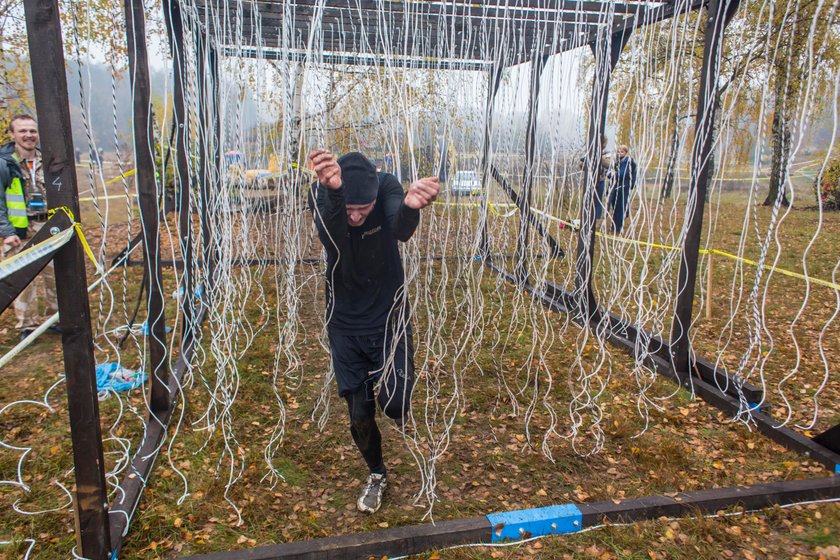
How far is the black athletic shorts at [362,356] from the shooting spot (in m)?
2.28

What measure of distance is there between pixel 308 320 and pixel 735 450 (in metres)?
3.54

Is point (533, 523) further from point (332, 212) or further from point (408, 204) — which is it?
point (332, 212)

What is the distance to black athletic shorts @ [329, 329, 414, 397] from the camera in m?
2.28

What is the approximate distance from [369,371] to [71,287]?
1165mm

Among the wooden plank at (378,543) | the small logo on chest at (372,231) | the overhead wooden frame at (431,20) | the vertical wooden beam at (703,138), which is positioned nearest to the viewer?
the wooden plank at (378,543)

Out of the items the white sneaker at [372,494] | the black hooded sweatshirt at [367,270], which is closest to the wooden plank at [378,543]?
the white sneaker at [372,494]

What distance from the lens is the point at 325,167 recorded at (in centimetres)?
190

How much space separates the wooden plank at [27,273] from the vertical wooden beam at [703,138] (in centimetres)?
297

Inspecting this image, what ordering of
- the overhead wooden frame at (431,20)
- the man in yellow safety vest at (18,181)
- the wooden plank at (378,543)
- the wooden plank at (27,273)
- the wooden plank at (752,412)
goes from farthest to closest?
the man in yellow safety vest at (18,181) → the overhead wooden frame at (431,20) → the wooden plank at (752,412) → the wooden plank at (378,543) → the wooden plank at (27,273)

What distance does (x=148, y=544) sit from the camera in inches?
84.7

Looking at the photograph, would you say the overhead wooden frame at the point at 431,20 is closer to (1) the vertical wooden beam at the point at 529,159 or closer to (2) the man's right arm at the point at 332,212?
(1) the vertical wooden beam at the point at 529,159

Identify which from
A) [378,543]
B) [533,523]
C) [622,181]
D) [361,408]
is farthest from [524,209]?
[378,543]

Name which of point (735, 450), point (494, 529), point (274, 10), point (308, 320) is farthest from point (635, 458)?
point (274, 10)

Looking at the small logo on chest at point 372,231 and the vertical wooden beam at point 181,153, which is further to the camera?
the vertical wooden beam at point 181,153
